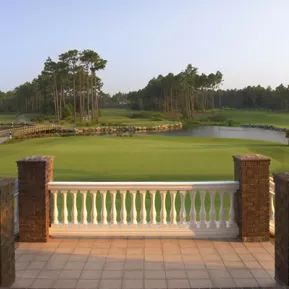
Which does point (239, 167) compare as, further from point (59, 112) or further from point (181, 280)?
point (59, 112)

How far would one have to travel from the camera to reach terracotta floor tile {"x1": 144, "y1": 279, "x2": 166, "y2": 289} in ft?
14.3

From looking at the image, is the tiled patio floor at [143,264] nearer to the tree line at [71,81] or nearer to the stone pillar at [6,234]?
the stone pillar at [6,234]

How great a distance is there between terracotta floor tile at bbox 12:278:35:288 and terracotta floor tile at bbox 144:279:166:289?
4.26 feet

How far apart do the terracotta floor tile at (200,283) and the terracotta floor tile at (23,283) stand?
1.81m

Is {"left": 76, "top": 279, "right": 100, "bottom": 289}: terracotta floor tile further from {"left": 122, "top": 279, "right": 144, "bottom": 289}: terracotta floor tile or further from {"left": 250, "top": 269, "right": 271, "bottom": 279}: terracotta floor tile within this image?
{"left": 250, "top": 269, "right": 271, "bottom": 279}: terracotta floor tile

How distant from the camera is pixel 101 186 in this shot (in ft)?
20.4

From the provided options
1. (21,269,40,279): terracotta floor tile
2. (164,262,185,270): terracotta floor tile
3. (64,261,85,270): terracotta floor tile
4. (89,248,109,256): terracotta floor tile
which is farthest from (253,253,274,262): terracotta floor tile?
(21,269,40,279): terracotta floor tile

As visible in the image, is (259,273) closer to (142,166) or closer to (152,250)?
(152,250)

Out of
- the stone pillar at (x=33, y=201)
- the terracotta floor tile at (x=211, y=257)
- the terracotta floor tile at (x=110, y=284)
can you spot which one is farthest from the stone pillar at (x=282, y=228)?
the stone pillar at (x=33, y=201)

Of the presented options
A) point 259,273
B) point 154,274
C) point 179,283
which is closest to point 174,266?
point 154,274

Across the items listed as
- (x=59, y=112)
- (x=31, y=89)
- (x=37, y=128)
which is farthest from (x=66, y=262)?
(x=31, y=89)

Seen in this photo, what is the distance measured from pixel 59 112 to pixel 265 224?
90.8 meters

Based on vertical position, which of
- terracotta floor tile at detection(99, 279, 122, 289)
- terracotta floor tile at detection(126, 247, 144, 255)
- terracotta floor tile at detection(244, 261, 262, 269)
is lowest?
terracotta floor tile at detection(244, 261, 262, 269)

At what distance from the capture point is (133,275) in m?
4.70
